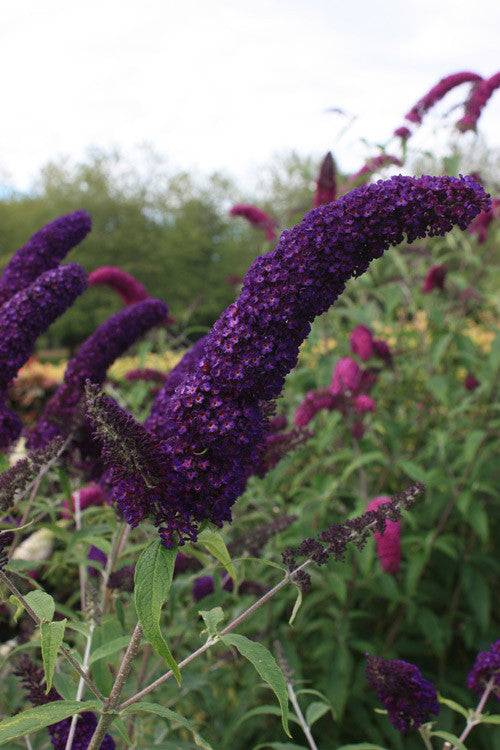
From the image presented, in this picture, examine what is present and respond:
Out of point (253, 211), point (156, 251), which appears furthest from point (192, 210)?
point (253, 211)

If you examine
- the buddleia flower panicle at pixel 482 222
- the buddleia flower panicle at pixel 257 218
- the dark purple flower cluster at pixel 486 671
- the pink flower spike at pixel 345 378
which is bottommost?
the dark purple flower cluster at pixel 486 671

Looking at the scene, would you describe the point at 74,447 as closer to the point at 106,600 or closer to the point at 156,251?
the point at 106,600

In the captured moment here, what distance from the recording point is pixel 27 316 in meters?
1.76

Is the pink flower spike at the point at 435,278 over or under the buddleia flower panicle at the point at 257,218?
under

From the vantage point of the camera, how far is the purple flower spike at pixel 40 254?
6.81 feet

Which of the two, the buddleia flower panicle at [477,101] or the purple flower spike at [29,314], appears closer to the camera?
the purple flower spike at [29,314]

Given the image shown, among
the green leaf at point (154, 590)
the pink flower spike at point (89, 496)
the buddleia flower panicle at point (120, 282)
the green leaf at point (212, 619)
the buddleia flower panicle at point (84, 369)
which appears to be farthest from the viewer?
the buddleia flower panicle at point (120, 282)

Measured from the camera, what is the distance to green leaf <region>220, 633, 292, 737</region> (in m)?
1.12

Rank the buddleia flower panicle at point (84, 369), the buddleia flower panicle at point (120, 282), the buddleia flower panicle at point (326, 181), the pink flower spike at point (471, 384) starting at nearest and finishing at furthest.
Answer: the buddleia flower panicle at point (84, 369) < the buddleia flower panicle at point (120, 282) < the buddleia flower panicle at point (326, 181) < the pink flower spike at point (471, 384)

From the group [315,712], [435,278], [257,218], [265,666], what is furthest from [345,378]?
[265,666]

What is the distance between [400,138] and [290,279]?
290cm

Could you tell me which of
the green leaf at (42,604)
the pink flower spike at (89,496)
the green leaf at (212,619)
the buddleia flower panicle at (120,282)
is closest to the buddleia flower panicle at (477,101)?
the buddleia flower panicle at (120,282)

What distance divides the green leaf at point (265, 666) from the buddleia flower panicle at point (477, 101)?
11.4 feet

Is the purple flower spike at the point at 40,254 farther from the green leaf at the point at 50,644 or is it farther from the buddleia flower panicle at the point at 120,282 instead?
the green leaf at the point at 50,644
